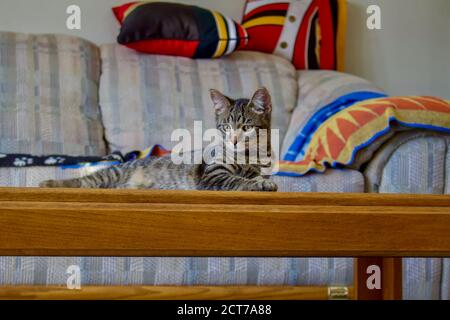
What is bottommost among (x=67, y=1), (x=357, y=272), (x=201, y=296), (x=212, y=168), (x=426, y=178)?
(x=201, y=296)

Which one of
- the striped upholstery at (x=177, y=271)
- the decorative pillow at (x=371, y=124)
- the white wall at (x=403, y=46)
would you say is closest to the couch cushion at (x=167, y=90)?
the white wall at (x=403, y=46)

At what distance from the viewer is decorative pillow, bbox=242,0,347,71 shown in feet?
9.00

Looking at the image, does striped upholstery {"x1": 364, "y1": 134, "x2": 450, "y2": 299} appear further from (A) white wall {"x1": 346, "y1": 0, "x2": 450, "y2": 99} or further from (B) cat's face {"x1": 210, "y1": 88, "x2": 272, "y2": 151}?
(A) white wall {"x1": 346, "y1": 0, "x2": 450, "y2": 99}

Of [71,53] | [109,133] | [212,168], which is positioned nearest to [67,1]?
[71,53]

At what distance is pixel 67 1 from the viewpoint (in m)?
2.64

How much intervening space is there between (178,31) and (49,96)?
52 cm

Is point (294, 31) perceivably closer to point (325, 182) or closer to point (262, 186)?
point (325, 182)

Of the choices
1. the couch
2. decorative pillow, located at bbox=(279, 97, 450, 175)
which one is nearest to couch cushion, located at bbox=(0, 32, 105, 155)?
the couch

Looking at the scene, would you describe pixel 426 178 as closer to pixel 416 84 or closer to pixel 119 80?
pixel 119 80

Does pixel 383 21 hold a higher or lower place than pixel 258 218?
higher

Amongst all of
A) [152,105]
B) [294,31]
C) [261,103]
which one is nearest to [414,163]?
[261,103]

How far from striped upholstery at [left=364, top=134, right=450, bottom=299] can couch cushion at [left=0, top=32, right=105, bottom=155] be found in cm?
Result: 107

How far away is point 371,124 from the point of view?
1.69 m
